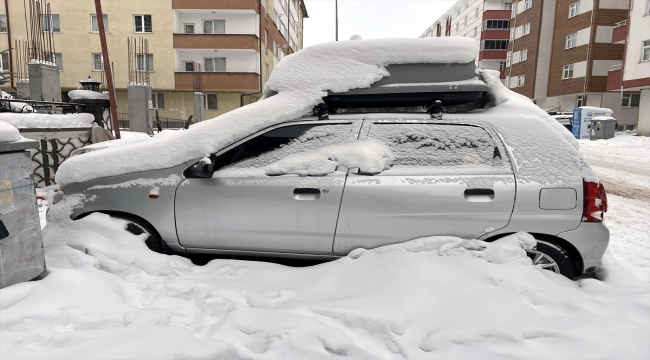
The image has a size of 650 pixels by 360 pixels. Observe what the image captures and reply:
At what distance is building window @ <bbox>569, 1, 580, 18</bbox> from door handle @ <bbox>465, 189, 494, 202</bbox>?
→ 122 feet

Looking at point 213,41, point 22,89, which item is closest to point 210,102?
point 213,41

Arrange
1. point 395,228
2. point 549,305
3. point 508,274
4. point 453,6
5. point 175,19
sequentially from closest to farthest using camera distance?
point 549,305
point 508,274
point 395,228
point 175,19
point 453,6

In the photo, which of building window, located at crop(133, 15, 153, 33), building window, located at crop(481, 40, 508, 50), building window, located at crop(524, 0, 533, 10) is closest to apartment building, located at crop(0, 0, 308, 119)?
building window, located at crop(133, 15, 153, 33)

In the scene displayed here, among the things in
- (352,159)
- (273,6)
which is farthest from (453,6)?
(352,159)

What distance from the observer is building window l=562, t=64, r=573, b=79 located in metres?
32.7

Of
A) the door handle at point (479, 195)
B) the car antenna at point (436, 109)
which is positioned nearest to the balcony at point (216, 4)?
the car antenna at point (436, 109)

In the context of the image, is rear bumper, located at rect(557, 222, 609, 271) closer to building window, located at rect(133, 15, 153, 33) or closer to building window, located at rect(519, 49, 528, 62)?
building window, located at rect(133, 15, 153, 33)

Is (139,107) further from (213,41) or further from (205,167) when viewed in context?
(213,41)

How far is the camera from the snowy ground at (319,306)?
2.15m

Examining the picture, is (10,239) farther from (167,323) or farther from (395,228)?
(395,228)

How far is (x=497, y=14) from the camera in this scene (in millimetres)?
46188

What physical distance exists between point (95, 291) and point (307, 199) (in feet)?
5.16

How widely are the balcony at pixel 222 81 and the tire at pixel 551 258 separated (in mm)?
26872

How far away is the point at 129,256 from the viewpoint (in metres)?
3.09
